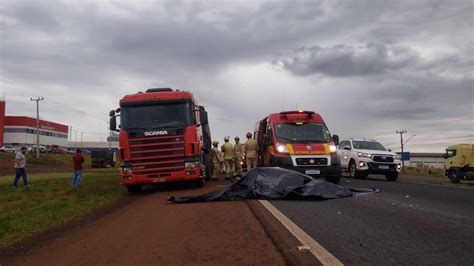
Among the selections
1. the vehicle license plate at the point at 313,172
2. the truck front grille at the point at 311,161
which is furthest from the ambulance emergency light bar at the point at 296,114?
the vehicle license plate at the point at 313,172

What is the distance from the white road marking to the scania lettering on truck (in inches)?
281

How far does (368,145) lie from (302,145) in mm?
7395

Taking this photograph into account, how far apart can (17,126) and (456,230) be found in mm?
105144

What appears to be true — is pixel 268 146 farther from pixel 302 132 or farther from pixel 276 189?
pixel 276 189

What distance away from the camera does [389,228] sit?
6062 millimetres

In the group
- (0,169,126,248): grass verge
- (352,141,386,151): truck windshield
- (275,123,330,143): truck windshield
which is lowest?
(0,169,126,248): grass verge

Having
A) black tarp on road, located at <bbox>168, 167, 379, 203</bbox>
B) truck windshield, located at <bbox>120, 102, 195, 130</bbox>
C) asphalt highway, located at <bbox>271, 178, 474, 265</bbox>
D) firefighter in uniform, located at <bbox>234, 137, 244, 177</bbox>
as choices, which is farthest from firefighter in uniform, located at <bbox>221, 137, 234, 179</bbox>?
asphalt highway, located at <bbox>271, 178, 474, 265</bbox>

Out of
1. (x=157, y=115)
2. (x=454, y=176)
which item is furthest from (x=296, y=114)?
(x=454, y=176)

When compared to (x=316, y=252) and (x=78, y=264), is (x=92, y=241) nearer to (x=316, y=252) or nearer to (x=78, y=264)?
(x=78, y=264)

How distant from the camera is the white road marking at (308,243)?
4211 millimetres

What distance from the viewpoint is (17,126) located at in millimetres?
97188

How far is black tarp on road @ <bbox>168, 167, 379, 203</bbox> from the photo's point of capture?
9.98 meters

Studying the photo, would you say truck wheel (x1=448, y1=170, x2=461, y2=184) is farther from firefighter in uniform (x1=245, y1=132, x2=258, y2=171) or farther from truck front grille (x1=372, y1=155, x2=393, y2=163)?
firefighter in uniform (x1=245, y1=132, x2=258, y2=171)

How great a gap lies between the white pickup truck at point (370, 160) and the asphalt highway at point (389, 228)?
9628 mm
